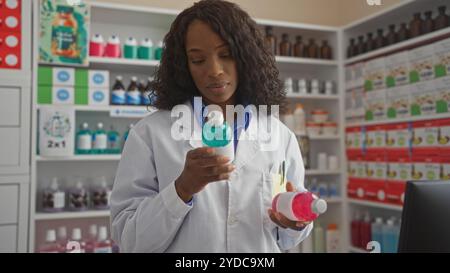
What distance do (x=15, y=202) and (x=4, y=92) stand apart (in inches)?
19.3

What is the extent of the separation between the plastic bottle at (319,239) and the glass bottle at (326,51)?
1005 millimetres

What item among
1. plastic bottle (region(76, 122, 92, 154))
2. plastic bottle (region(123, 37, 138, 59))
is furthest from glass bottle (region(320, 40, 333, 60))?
plastic bottle (region(76, 122, 92, 154))

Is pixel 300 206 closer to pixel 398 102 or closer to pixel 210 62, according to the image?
pixel 210 62

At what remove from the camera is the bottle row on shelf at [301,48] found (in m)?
2.27

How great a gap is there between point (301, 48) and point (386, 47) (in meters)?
0.48

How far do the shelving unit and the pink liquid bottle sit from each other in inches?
52.0

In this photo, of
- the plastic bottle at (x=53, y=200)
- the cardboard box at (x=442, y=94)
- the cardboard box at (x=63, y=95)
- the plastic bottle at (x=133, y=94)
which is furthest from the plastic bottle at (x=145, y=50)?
the cardboard box at (x=442, y=94)

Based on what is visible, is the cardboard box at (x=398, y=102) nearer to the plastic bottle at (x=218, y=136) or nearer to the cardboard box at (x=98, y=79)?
the cardboard box at (x=98, y=79)

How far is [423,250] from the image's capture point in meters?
0.61

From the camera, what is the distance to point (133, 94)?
78.4 inches

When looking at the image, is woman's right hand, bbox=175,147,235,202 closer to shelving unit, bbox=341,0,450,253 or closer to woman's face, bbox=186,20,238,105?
woman's face, bbox=186,20,238,105

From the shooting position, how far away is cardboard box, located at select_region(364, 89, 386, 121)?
2.12 metres
